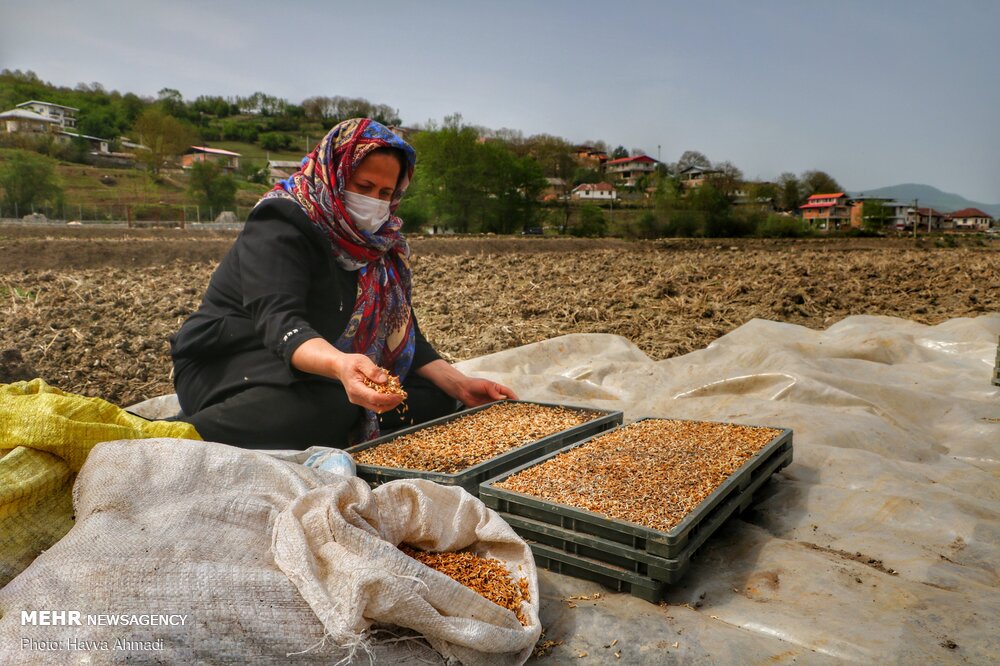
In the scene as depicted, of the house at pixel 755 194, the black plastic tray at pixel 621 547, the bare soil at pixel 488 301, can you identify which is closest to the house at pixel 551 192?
the house at pixel 755 194

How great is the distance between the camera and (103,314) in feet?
19.0

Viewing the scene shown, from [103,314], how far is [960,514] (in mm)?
6247

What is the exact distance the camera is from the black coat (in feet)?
7.80

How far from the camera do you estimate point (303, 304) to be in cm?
241

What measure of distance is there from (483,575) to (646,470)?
772 millimetres

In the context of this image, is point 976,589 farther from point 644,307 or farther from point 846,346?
point 644,307

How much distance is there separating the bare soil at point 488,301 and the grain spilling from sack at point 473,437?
7.33ft

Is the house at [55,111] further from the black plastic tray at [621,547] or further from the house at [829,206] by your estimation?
the house at [829,206]

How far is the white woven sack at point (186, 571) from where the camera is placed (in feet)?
3.95

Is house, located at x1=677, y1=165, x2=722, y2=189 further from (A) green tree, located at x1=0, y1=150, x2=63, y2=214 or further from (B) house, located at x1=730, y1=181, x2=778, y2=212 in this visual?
(A) green tree, located at x1=0, y1=150, x2=63, y2=214

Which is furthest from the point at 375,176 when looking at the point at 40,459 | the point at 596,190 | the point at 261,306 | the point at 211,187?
the point at 596,190

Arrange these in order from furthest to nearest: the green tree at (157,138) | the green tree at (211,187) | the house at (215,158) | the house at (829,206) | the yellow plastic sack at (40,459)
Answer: the house at (829,206), the green tree at (211,187), the house at (215,158), the green tree at (157,138), the yellow plastic sack at (40,459)

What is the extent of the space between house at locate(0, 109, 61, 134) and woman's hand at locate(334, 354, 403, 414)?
5.91 m

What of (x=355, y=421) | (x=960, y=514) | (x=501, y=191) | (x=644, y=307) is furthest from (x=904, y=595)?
(x=501, y=191)
